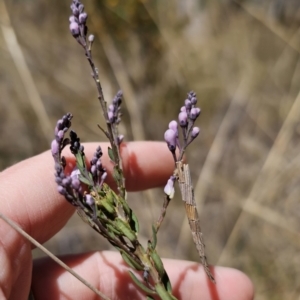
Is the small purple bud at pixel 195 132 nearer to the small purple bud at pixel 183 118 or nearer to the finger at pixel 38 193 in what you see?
the small purple bud at pixel 183 118

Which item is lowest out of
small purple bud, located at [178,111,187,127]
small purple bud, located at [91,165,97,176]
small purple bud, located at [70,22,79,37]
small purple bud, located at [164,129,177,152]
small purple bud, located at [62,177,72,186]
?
small purple bud, located at [62,177,72,186]

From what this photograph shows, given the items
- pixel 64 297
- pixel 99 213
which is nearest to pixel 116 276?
pixel 64 297

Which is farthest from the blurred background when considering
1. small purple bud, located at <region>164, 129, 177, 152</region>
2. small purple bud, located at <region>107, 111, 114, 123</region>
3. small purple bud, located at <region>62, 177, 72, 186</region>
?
small purple bud, located at <region>62, 177, 72, 186</region>

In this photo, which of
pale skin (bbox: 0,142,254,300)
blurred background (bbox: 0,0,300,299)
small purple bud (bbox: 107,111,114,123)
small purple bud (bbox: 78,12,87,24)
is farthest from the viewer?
blurred background (bbox: 0,0,300,299)

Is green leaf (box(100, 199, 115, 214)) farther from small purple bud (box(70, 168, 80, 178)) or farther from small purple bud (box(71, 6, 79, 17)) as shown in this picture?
→ small purple bud (box(71, 6, 79, 17))

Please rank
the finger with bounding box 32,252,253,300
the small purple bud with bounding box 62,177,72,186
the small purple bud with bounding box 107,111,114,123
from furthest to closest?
the finger with bounding box 32,252,253,300 → the small purple bud with bounding box 107,111,114,123 → the small purple bud with bounding box 62,177,72,186

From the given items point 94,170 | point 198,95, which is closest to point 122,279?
point 94,170

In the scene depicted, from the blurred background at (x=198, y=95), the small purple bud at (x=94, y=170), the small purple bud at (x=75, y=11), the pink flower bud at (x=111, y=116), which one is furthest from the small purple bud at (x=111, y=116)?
the blurred background at (x=198, y=95)
